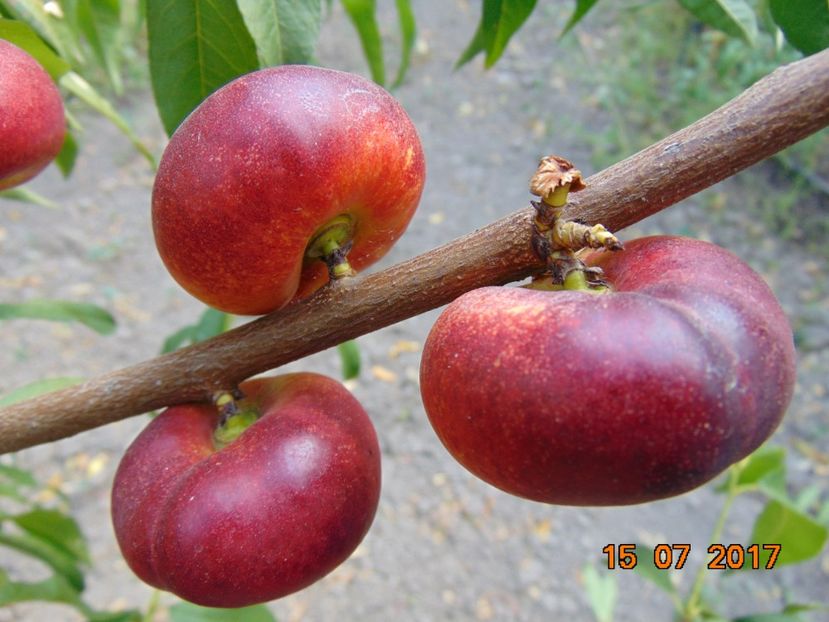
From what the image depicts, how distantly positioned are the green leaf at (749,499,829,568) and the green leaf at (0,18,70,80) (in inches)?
47.4

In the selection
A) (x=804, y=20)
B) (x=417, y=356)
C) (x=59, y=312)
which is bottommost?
(x=417, y=356)

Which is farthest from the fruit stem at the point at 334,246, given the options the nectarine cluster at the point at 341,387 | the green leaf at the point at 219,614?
the green leaf at the point at 219,614

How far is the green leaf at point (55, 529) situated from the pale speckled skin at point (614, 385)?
99 centimetres

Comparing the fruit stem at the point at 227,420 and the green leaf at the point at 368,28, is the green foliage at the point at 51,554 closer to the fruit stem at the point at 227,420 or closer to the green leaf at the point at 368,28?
the fruit stem at the point at 227,420

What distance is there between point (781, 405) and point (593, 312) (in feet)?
0.52

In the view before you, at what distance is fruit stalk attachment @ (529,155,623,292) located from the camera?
1.84 ft

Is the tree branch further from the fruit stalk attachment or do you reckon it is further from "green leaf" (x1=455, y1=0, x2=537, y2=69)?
"green leaf" (x1=455, y1=0, x2=537, y2=69)

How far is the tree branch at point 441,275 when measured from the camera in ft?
1.79

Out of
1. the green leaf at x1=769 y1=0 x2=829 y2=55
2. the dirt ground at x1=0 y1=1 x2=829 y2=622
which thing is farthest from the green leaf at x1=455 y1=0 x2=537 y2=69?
the dirt ground at x1=0 y1=1 x2=829 y2=622

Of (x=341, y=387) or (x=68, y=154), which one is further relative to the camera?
(x=68, y=154)

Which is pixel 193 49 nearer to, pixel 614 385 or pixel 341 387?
pixel 341 387

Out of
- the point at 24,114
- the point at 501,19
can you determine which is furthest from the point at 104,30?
the point at 501,19

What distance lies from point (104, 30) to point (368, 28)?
0.39 meters

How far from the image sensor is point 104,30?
1.10m
